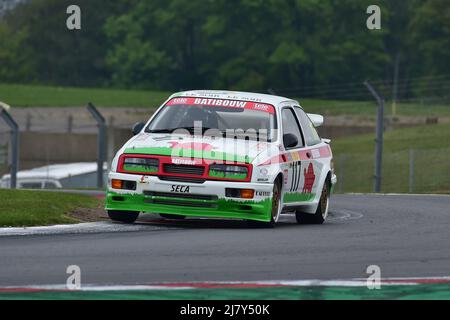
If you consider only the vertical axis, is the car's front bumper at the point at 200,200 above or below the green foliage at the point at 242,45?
below

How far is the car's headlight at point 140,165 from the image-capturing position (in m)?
13.9

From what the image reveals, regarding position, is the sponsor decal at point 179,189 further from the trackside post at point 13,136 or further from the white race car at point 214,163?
the trackside post at point 13,136

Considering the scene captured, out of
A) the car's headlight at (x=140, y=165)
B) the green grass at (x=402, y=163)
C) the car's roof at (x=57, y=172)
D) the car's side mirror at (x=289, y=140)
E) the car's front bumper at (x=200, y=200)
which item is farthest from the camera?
the car's roof at (x=57, y=172)

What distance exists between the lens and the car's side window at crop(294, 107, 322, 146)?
629 inches

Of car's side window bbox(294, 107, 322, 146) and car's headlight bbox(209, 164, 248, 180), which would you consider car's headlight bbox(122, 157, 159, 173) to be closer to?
car's headlight bbox(209, 164, 248, 180)

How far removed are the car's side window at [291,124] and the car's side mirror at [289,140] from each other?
24 centimetres

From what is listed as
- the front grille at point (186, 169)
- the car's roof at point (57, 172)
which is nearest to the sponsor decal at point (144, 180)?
the front grille at point (186, 169)

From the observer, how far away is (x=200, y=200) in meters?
13.8

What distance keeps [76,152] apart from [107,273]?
38.0m

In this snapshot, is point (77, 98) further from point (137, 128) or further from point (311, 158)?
point (137, 128)

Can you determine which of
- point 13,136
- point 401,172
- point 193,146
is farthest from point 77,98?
point 193,146

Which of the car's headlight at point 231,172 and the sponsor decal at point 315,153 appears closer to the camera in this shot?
the car's headlight at point 231,172

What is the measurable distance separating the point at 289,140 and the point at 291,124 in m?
0.86
